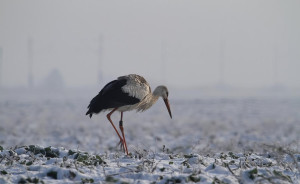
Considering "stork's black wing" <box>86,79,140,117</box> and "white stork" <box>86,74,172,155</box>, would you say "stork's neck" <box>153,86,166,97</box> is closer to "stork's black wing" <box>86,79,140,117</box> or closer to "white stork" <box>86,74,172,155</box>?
"white stork" <box>86,74,172,155</box>

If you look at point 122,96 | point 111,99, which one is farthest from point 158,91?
point 111,99

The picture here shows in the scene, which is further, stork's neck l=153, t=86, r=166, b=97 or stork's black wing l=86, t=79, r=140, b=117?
stork's neck l=153, t=86, r=166, b=97

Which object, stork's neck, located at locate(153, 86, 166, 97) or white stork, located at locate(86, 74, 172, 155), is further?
stork's neck, located at locate(153, 86, 166, 97)

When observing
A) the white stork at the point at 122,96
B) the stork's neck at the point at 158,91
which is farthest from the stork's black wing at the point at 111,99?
the stork's neck at the point at 158,91

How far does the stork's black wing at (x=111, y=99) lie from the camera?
29.3ft

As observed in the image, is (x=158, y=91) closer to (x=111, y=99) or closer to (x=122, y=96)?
(x=122, y=96)

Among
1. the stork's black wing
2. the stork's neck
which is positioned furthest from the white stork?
the stork's neck

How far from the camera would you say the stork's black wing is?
8.92m

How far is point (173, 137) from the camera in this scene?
17.0m

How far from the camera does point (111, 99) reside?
9.01 m

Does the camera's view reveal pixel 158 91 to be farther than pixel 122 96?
Yes

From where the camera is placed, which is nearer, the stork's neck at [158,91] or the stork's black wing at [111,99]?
the stork's black wing at [111,99]

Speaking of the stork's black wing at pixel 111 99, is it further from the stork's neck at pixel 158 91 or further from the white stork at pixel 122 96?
the stork's neck at pixel 158 91

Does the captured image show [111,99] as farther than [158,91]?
No
